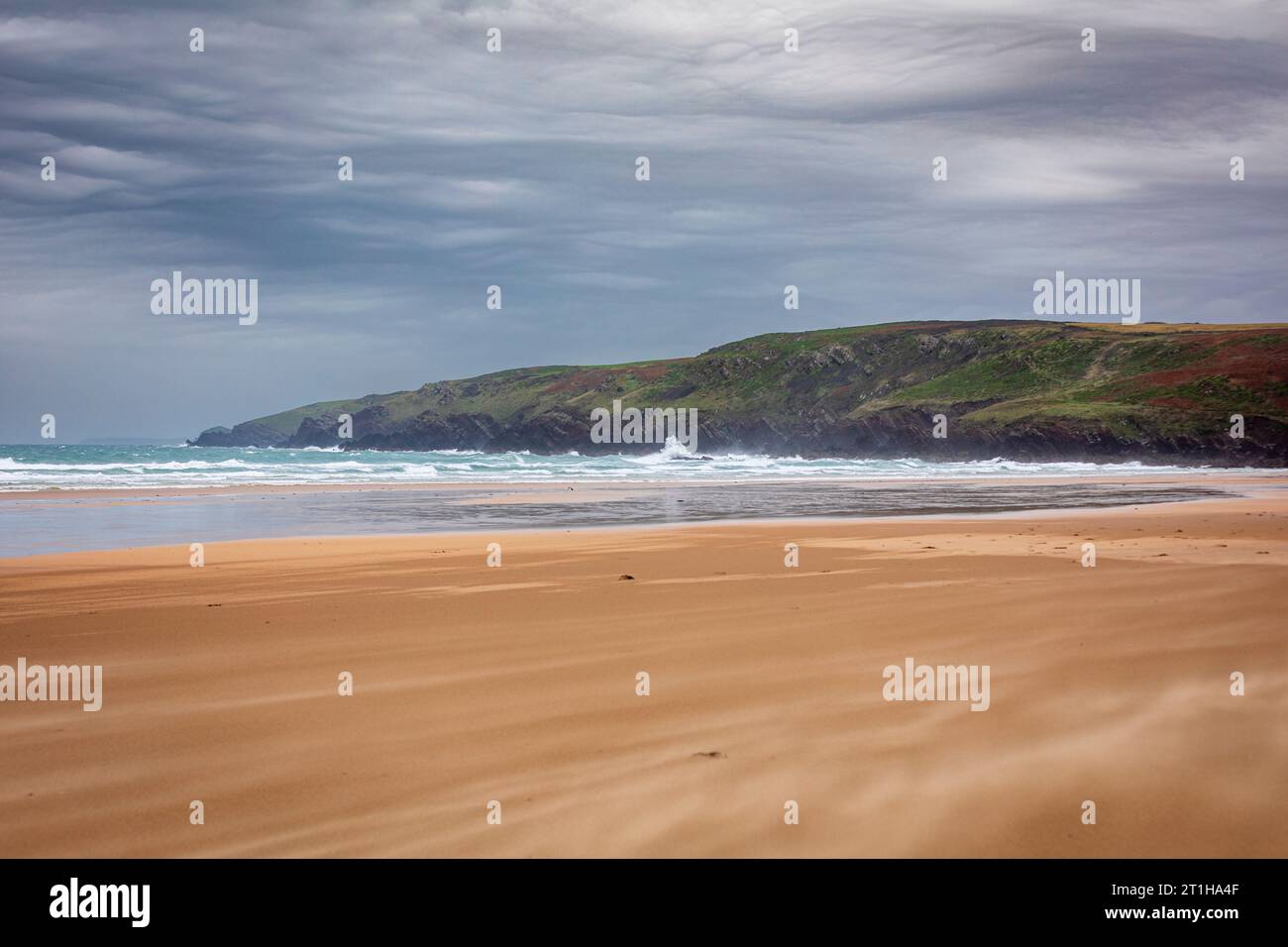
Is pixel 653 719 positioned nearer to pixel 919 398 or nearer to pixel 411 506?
pixel 411 506

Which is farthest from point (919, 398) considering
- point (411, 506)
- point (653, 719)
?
point (653, 719)

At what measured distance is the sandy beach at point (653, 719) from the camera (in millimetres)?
3680

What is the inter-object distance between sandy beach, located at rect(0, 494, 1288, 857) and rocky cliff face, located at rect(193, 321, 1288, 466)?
6008cm

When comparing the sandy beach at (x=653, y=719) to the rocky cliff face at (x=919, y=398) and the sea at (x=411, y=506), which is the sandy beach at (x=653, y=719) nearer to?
the sea at (x=411, y=506)

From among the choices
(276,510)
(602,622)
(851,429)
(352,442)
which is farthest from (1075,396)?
(352,442)

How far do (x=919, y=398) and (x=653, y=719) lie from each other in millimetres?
90632

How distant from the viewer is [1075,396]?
260ft

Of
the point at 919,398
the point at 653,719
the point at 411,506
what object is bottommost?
the point at 653,719

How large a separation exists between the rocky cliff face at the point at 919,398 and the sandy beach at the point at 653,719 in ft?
197

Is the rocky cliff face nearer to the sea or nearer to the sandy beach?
the sea

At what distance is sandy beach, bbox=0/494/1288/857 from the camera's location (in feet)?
12.1

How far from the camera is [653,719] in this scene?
509 centimetres
